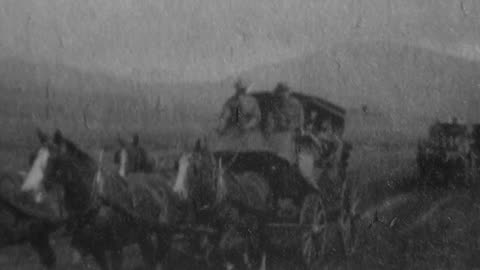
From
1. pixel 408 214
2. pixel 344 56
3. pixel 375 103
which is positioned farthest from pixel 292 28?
pixel 408 214

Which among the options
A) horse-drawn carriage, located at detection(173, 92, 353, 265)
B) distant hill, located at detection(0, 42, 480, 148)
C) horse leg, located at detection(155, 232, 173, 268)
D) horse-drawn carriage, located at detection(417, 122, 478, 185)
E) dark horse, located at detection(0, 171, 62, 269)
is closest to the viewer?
dark horse, located at detection(0, 171, 62, 269)

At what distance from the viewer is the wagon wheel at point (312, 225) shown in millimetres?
5570

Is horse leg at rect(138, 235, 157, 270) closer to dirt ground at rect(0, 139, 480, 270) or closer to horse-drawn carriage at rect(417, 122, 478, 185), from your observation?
dirt ground at rect(0, 139, 480, 270)

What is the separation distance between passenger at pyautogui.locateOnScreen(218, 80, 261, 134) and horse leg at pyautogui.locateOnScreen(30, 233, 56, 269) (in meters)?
1.56

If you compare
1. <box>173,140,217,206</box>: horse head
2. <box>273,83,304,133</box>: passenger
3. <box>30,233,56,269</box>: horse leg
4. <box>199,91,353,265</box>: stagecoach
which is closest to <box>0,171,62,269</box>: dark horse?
<box>30,233,56,269</box>: horse leg

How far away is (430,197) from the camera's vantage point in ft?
18.7

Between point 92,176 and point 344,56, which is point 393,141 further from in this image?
point 92,176

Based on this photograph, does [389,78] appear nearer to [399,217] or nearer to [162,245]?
[399,217]

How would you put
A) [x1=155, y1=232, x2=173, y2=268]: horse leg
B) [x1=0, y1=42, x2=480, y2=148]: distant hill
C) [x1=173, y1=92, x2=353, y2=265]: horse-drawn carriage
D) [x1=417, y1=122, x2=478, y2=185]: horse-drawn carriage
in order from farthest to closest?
[x1=417, y1=122, x2=478, y2=185]: horse-drawn carriage
[x1=173, y1=92, x2=353, y2=265]: horse-drawn carriage
[x1=155, y1=232, x2=173, y2=268]: horse leg
[x1=0, y1=42, x2=480, y2=148]: distant hill

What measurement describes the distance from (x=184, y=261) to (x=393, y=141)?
1933 mm

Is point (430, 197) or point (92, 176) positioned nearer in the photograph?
point (92, 176)

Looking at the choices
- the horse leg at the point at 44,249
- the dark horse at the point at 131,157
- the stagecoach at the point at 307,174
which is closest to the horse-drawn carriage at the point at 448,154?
the stagecoach at the point at 307,174

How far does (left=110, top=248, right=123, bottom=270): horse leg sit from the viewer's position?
536cm

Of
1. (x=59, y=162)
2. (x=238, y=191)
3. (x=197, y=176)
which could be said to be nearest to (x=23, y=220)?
(x=59, y=162)
